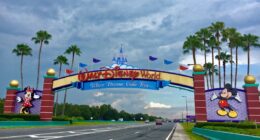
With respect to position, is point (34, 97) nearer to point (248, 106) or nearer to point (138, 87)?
point (138, 87)

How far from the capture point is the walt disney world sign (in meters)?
44.7

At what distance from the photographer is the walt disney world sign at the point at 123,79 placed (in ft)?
→ 147

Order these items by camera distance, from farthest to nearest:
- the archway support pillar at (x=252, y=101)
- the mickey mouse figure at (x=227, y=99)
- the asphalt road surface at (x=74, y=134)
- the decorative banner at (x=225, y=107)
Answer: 1. the mickey mouse figure at (x=227, y=99)
2. the decorative banner at (x=225, y=107)
3. the archway support pillar at (x=252, y=101)
4. the asphalt road surface at (x=74, y=134)

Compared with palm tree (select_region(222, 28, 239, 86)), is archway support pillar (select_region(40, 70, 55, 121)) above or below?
below

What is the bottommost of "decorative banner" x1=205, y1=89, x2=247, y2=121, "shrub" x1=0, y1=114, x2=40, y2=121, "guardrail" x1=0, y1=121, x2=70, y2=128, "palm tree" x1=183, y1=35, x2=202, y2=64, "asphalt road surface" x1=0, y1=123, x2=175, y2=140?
"asphalt road surface" x1=0, y1=123, x2=175, y2=140

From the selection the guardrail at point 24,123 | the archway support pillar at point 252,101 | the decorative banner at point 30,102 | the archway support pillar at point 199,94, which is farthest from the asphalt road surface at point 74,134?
the decorative banner at point 30,102

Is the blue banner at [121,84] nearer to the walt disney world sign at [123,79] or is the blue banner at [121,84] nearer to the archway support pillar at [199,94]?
the walt disney world sign at [123,79]

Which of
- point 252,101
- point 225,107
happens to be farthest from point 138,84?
point 252,101

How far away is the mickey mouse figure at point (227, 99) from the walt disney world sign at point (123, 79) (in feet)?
14.8

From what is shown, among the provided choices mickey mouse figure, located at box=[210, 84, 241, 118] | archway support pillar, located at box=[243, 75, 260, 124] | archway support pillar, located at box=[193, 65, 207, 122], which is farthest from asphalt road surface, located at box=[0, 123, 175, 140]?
archway support pillar, located at box=[243, 75, 260, 124]

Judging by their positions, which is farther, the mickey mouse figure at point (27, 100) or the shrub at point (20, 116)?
the mickey mouse figure at point (27, 100)

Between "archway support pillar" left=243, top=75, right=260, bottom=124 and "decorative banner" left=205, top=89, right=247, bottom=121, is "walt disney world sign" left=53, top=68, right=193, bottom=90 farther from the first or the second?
"archway support pillar" left=243, top=75, right=260, bottom=124

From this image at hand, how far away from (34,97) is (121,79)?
15.6m

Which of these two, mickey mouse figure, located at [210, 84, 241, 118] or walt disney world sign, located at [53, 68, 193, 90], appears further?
walt disney world sign, located at [53, 68, 193, 90]
